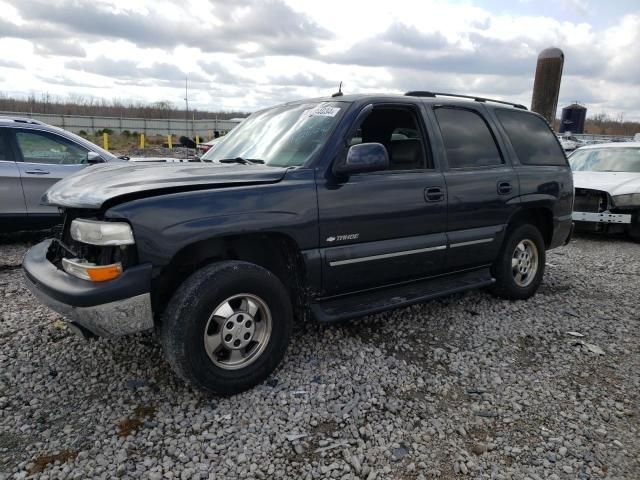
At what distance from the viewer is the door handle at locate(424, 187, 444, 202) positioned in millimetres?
3875

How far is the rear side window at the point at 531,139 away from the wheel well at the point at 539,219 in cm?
47

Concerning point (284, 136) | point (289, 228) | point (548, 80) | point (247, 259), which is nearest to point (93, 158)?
point (284, 136)

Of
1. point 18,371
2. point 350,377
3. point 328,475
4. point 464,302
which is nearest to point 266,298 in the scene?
point 350,377

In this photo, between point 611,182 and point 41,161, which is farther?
point 611,182

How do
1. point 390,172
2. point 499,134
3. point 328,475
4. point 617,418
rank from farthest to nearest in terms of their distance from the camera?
point 499,134 < point 390,172 < point 617,418 < point 328,475

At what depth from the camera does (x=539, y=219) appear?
5137 mm

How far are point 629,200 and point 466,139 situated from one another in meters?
5.11

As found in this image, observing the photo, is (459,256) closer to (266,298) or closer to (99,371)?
(266,298)

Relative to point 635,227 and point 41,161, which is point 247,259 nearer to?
point 41,161

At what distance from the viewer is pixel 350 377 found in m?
3.36

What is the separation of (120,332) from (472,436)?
6.68 feet

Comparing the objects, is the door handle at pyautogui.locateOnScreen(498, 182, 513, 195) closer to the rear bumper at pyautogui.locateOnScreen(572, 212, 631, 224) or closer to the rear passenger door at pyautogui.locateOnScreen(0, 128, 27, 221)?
the rear bumper at pyautogui.locateOnScreen(572, 212, 631, 224)

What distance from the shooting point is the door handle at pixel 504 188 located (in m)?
4.45

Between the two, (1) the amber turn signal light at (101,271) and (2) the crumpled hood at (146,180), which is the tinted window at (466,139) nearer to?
(2) the crumpled hood at (146,180)
